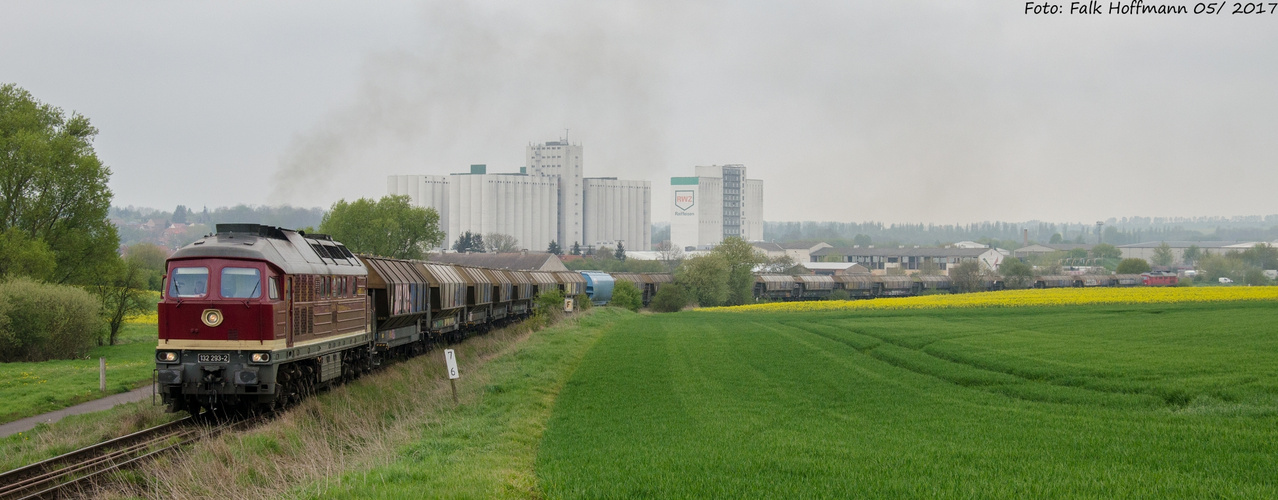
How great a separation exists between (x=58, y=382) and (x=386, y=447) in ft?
59.8

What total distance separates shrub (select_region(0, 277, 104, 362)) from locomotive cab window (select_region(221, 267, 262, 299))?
71.6ft

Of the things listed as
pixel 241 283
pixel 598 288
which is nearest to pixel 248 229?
pixel 241 283

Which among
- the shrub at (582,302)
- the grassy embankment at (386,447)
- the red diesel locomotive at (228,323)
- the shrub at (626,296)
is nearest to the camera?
the grassy embankment at (386,447)

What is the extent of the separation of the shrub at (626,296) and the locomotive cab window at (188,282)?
71.2 meters

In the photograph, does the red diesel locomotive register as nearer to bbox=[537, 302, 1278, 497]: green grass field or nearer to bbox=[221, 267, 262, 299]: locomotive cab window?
bbox=[221, 267, 262, 299]: locomotive cab window

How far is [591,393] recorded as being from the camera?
73.0 ft

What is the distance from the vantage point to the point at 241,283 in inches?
749

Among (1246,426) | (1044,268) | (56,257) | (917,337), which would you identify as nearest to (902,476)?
(1246,426)

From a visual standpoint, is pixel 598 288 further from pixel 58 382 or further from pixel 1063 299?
pixel 58 382

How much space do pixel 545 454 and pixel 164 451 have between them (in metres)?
7.26

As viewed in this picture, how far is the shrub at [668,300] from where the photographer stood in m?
98.2

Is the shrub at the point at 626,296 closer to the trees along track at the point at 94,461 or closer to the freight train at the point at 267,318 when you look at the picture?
the freight train at the point at 267,318

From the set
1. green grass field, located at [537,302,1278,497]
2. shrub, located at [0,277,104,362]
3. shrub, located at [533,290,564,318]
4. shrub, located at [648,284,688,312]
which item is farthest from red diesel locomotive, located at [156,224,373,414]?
shrub, located at [648,284,688,312]

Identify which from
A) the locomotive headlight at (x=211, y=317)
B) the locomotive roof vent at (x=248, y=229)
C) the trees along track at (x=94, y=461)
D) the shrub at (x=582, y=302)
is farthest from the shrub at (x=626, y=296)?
the locomotive headlight at (x=211, y=317)
